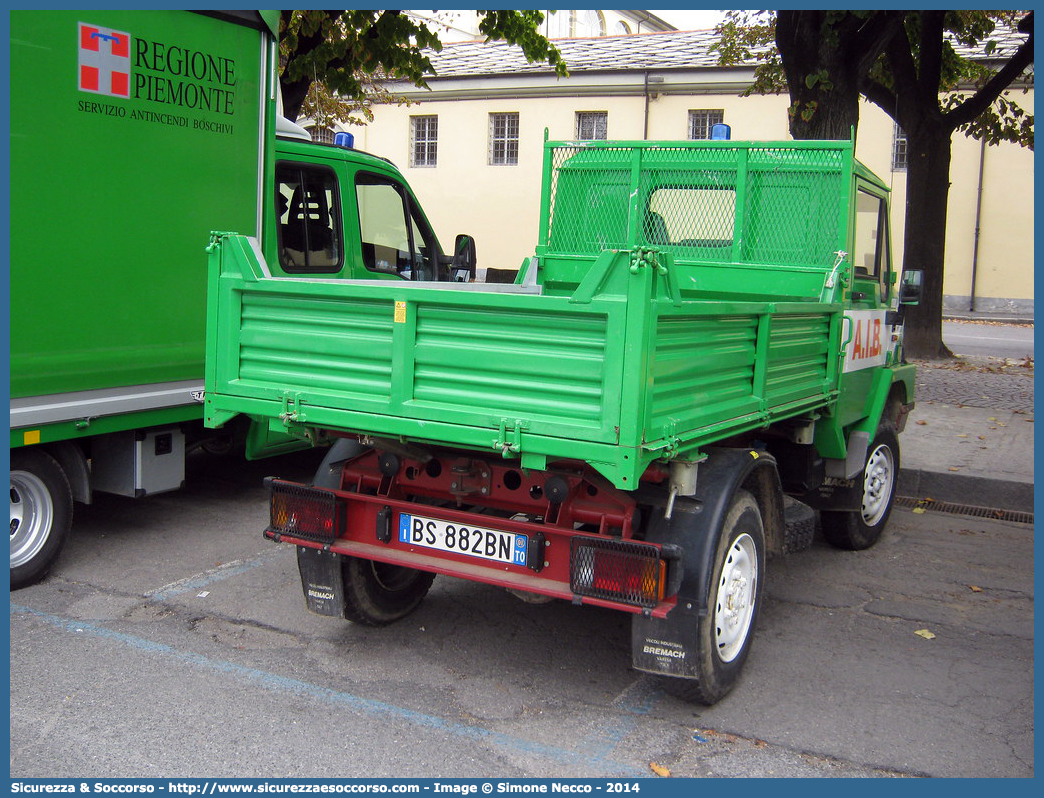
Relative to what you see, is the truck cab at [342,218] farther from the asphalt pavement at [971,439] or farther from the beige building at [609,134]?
the beige building at [609,134]

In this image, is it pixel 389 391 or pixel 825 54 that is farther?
pixel 825 54

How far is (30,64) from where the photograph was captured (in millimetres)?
4934

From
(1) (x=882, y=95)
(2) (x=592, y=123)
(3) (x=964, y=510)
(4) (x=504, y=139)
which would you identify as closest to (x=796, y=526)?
(3) (x=964, y=510)

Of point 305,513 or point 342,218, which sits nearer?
point 305,513

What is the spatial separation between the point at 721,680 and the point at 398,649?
145cm

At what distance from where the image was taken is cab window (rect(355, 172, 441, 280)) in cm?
779

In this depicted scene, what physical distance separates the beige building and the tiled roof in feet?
0.18

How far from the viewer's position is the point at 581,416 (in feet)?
11.2

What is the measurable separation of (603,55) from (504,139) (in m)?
3.75

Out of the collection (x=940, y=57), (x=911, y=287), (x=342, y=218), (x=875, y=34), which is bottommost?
(x=911, y=287)

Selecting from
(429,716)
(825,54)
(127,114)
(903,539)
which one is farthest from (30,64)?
(825,54)

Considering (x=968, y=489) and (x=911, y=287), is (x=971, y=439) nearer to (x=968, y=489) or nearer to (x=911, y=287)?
(x=968, y=489)

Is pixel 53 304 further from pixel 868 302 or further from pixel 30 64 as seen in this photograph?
pixel 868 302

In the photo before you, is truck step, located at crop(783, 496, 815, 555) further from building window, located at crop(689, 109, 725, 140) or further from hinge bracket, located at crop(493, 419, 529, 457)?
building window, located at crop(689, 109, 725, 140)
